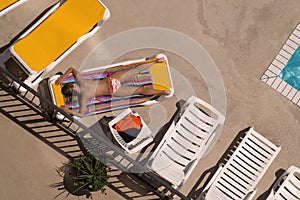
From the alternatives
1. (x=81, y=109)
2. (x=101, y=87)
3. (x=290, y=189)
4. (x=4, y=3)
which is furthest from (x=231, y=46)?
(x=4, y=3)

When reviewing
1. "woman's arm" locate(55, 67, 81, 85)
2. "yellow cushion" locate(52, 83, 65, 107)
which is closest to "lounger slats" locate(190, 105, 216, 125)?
"woman's arm" locate(55, 67, 81, 85)

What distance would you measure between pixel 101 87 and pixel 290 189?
132 inches

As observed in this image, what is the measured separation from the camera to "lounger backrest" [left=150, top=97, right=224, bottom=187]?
7.28 m

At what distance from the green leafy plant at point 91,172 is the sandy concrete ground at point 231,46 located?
0.36 metres

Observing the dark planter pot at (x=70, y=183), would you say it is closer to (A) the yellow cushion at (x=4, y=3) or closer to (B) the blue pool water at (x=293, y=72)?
(A) the yellow cushion at (x=4, y=3)

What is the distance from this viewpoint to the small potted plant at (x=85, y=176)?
7.11m

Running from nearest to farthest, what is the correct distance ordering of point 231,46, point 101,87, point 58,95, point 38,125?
1. point 58,95
2. point 101,87
3. point 38,125
4. point 231,46

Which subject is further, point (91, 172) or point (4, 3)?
point (4, 3)

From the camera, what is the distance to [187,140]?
7.40 meters

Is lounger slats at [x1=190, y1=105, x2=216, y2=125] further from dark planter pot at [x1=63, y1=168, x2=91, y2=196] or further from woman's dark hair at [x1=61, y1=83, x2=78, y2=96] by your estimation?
dark planter pot at [x1=63, y1=168, x2=91, y2=196]

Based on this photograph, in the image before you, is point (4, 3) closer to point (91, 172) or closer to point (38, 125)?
point (38, 125)

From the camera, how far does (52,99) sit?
717 cm

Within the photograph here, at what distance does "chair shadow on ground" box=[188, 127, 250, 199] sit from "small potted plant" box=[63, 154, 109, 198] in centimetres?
145

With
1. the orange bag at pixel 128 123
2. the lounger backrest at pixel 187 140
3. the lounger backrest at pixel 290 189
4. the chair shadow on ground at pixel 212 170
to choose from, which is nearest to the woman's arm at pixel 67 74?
the orange bag at pixel 128 123
